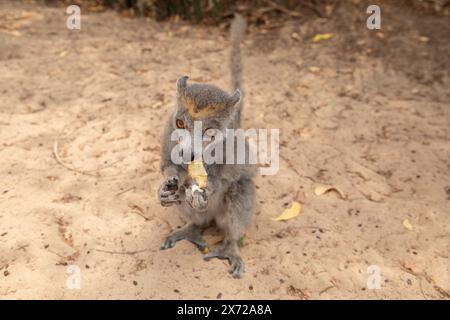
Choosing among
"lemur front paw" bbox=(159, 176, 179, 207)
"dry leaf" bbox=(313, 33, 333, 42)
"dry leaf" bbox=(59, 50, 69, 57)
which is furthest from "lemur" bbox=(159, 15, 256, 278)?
"dry leaf" bbox=(313, 33, 333, 42)

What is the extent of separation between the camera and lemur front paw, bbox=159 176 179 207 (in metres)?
3.60

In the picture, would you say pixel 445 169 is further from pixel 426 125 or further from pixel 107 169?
pixel 107 169

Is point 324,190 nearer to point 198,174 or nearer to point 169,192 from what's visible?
point 198,174

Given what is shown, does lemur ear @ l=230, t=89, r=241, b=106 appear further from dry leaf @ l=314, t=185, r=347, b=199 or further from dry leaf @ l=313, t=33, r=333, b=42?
dry leaf @ l=313, t=33, r=333, b=42

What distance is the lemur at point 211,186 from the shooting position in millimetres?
3359

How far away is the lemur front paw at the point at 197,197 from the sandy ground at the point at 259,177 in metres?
0.54

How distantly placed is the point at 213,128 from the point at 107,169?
5.85 feet

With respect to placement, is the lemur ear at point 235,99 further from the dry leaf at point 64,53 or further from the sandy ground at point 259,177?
the dry leaf at point 64,53

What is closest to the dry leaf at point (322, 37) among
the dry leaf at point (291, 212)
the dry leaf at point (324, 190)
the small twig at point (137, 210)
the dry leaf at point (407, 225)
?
the dry leaf at point (324, 190)

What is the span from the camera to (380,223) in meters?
4.32

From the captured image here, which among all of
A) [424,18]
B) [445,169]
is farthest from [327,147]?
[424,18]

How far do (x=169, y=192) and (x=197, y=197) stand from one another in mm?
230

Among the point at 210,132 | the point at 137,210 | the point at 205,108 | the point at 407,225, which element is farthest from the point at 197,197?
the point at 407,225

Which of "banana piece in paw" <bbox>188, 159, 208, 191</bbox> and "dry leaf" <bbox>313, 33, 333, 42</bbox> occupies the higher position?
"dry leaf" <bbox>313, 33, 333, 42</bbox>
